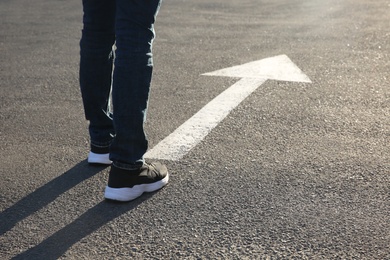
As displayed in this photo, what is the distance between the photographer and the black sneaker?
3.75 metres

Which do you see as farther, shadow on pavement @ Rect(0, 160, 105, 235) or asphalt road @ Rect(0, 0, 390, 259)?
shadow on pavement @ Rect(0, 160, 105, 235)

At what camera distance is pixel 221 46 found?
24.7ft

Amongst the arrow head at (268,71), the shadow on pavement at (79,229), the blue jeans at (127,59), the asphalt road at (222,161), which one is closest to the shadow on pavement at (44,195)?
the asphalt road at (222,161)

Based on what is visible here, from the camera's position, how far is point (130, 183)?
377 centimetres

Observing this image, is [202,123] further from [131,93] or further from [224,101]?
[131,93]

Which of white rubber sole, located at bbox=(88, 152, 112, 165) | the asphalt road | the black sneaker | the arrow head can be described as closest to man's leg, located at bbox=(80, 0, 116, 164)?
white rubber sole, located at bbox=(88, 152, 112, 165)

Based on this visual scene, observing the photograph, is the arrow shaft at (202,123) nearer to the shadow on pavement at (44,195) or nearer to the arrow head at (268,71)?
the arrow head at (268,71)

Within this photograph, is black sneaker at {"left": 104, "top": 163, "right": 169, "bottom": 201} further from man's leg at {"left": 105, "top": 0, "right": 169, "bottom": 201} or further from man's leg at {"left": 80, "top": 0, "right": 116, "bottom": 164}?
man's leg at {"left": 80, "top": 0, "right": 116, "bottom": 164}

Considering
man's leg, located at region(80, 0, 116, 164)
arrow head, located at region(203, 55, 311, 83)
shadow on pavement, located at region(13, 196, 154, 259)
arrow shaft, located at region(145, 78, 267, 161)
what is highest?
man's leg, located at region(80, 0, 116, 164)

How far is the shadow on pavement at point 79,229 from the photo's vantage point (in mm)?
3248

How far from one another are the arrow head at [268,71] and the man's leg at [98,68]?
2249 mm

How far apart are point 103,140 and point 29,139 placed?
827 mm

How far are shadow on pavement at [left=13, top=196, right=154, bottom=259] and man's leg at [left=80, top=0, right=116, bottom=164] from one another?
0.52 m

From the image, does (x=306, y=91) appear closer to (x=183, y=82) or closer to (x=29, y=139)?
(x=183, y=82)
